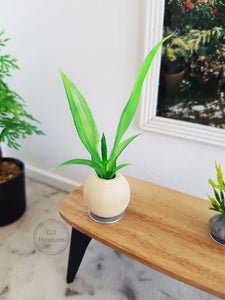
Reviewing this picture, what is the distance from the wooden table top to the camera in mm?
860

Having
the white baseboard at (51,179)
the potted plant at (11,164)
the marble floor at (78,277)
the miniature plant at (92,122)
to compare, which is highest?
the miniature plant at (92,122)

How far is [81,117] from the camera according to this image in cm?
92

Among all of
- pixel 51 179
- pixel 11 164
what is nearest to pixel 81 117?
pixel 11 164

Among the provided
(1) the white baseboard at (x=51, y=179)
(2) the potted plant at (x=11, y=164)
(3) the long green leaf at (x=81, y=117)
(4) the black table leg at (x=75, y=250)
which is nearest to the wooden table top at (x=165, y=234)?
(4) the black table leg at (x=75, y=250)

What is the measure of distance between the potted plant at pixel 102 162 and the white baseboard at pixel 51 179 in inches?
31.3

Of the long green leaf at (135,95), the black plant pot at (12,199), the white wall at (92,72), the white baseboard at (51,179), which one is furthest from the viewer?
the white baseboard at (51,179)

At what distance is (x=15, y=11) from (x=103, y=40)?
1.90ft

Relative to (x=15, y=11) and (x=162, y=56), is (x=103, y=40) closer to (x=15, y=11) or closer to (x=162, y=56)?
(x=162, y=56)

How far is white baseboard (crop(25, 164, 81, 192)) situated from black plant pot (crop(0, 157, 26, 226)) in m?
0.28

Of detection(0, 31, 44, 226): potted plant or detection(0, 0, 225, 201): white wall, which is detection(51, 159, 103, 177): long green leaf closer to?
detection(0, 0, 225, 201): white wall

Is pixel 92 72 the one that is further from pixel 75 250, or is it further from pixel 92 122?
pixel 75 250

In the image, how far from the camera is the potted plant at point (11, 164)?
4.54ft

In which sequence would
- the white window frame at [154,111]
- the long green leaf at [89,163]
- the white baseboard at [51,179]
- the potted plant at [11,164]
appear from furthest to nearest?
1. the white baseboard at [51,179]
2. the potted plant at [11,164]
3. the white window frame at [154,111]
4. the long green leaf at [89,163]

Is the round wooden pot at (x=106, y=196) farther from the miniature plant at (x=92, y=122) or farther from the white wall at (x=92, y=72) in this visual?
the white wall at (x=92, y=72)
